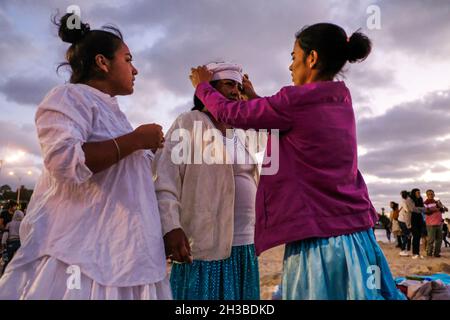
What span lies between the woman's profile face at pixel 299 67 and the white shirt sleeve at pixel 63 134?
1.14m

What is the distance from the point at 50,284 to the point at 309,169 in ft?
4.13

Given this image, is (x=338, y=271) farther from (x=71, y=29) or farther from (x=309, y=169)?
(x=71, y=29)

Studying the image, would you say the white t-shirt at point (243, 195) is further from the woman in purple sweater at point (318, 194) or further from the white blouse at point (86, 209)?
the white blouse at point (86, 209)

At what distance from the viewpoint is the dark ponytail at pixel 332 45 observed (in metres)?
2.08

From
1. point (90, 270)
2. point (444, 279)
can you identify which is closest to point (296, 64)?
point (90, 270)

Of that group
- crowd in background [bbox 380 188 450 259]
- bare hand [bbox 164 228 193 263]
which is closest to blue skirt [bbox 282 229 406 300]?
bare hand [bbox 164 228 193 263]

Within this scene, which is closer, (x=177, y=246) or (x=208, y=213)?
(x=177, y=246)

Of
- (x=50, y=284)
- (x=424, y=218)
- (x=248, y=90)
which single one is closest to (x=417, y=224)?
(x=424, y=218)

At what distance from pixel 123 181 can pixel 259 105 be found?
0.77 m

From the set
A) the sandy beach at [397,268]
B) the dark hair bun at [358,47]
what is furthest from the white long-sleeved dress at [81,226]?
the sandy beach at [397,268]

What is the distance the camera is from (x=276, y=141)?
203cm

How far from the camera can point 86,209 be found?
172 centimetres
